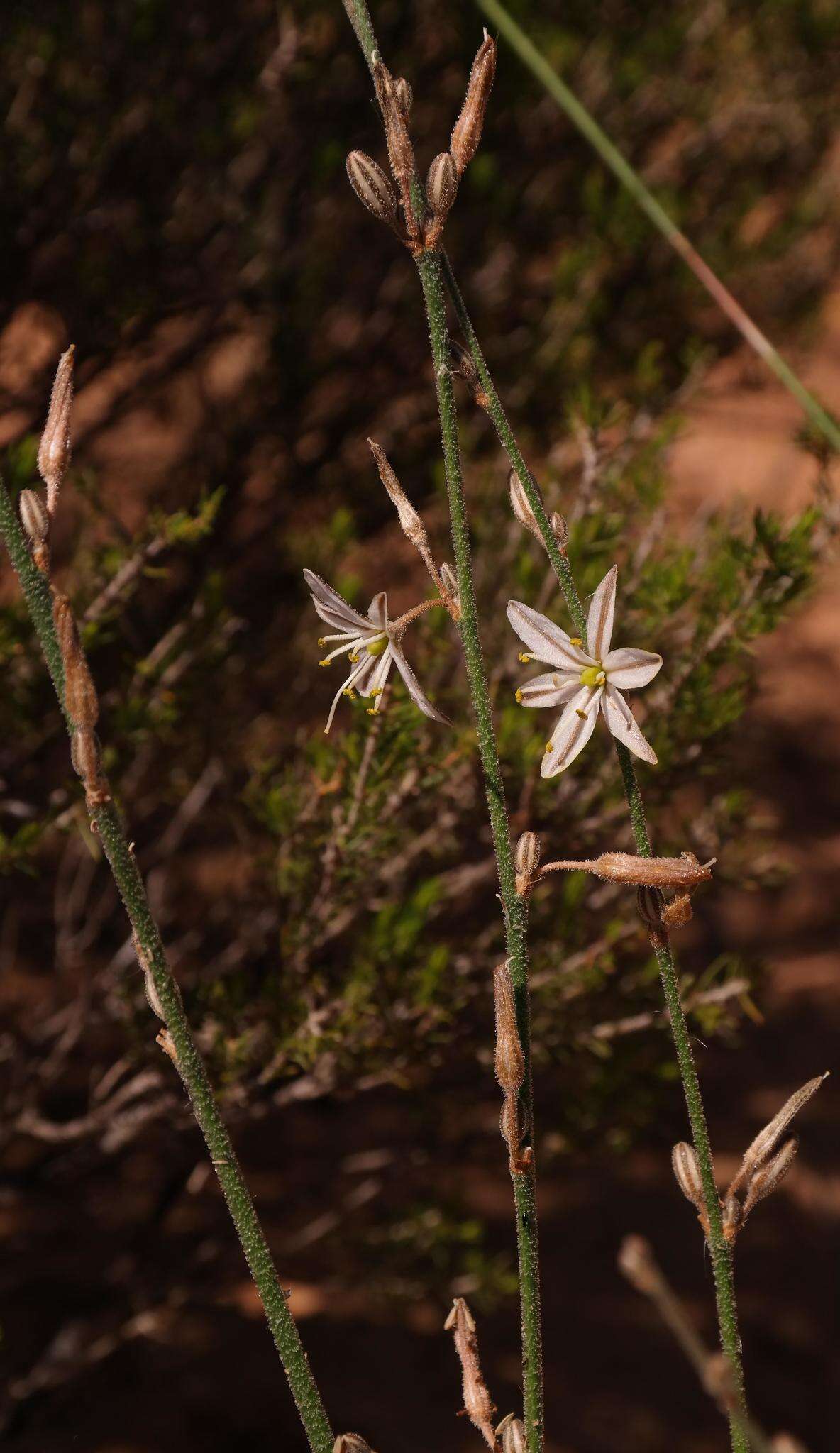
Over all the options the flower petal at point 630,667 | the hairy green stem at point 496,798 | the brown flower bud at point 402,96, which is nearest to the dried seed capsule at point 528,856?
Result: the hairy green stem at point 496,798

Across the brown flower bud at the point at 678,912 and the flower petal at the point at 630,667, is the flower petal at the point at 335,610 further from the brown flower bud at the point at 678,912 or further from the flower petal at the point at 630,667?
the brown flower bud at the point at 678,912

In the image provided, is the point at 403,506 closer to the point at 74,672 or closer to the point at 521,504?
the point at 521,504

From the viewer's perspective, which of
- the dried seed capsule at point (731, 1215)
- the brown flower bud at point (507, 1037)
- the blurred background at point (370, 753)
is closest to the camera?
the brown flower bud at point (507, 1037)

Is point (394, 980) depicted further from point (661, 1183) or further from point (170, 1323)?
point (661, 1183)

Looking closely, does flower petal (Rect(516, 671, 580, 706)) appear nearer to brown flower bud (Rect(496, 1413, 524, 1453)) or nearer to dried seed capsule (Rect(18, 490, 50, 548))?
dried seed capsule (Rect(18, 490, 50, 548))

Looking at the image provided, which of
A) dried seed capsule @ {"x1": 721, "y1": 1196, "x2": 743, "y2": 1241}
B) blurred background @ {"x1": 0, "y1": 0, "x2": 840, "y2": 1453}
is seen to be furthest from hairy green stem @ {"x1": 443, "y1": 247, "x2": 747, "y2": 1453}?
blurred background @ {"x1": 0, "y1": 0, "x2": 840, "y2": 1453}

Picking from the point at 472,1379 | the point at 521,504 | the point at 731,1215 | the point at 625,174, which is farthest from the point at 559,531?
the point at 472,1379

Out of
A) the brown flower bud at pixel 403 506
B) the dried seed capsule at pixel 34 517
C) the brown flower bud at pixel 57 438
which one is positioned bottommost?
Answer: the brown flower bud at pixel 403 506
